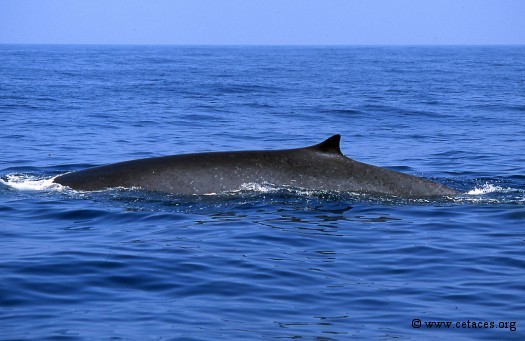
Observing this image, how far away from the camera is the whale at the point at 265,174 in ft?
41.6

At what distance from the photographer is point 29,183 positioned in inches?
588

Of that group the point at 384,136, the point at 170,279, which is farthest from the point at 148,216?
the point at 384,136

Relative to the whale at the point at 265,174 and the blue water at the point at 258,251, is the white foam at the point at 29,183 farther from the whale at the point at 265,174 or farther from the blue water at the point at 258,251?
the whale at the point at 265,174

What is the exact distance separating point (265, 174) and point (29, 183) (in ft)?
13.6

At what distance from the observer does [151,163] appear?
43.8 ft

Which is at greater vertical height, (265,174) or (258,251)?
(265,174)

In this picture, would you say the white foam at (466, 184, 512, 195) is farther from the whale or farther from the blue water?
the whale

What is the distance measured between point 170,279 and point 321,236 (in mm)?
2501

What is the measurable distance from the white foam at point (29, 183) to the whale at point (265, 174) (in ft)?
2.94

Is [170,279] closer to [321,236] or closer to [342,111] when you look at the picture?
[321,236]

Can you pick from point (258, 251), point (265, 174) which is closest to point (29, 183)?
point (265, 174)

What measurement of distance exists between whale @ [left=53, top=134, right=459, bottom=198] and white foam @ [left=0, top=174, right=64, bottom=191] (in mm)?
896

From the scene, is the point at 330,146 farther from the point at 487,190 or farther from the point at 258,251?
the point at 487,190

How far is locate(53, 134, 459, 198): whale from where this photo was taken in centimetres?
1267
